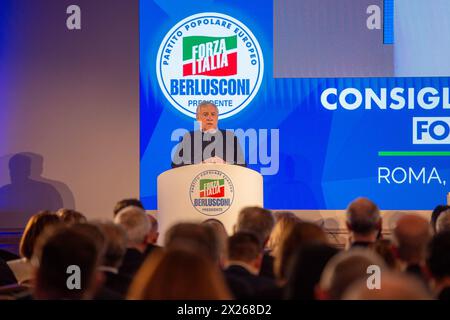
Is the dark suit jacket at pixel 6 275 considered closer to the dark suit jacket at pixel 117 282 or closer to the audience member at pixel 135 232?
the audience member at pixel 135 232

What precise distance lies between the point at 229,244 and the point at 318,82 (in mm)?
4890

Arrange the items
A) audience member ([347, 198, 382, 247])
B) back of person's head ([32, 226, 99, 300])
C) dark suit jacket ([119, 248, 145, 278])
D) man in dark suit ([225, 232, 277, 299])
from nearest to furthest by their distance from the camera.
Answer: back of person's head ([32, 226, 99, 300]) → man in dark suit ([225, 232, 277, 299]) → dark suit jacket ([119, 248, 145, 278]) → audience member ([347, 198, 382, 247])

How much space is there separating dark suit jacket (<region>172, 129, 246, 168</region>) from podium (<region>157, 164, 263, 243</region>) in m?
1.89

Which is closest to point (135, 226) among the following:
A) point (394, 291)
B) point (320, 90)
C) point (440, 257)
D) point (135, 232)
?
point (135, 232)

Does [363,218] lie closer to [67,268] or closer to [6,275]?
[67,268]

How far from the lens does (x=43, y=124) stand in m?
8.54

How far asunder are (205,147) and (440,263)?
5088 mm

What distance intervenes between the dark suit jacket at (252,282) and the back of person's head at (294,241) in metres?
0.10

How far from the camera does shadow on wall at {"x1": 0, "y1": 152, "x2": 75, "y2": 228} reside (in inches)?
334

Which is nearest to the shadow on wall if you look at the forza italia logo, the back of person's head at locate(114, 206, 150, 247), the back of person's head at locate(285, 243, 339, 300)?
the forza italia logo

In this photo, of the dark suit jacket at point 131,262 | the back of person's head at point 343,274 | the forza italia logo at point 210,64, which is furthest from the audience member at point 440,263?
the forza italia logo at point 210,64

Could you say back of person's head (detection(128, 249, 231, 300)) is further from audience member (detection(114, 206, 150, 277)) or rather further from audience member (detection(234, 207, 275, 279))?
audience member (detection(234, 207, 275, 279))

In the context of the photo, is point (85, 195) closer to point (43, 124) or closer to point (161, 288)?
point (43, 124)

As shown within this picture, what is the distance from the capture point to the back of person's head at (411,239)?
3564 millimetres
